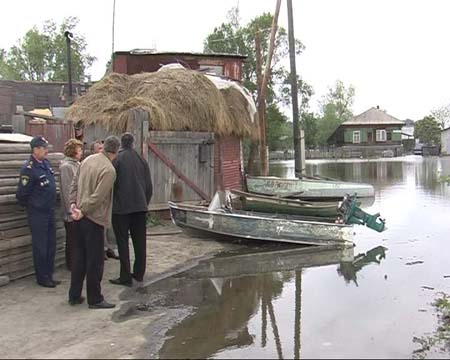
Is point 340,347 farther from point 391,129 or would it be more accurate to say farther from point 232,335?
point 391,129

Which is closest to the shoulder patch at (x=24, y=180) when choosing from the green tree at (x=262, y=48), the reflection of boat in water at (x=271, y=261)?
the reflection of boat in water at (x=271, y=261)

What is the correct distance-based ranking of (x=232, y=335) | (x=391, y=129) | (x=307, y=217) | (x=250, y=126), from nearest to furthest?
(x=232, y=335) < (x=307, y=217) < (x=250, y=126) < (x=391, y=129)

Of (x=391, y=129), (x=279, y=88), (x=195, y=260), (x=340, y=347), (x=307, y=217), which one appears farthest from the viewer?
(x=391, y=129)

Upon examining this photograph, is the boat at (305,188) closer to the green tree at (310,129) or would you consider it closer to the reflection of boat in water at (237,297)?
the reflection of boat in water at (237,297)

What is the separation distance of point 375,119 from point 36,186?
268 feet

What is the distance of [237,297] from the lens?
7.86 metres

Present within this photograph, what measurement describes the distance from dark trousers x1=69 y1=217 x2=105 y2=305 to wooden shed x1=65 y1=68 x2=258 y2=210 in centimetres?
603

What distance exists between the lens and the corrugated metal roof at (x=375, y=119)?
84438 mm

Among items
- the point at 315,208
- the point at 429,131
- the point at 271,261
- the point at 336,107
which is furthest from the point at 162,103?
the point at 336,107

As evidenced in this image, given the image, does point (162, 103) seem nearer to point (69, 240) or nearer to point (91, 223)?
point (69, 240)

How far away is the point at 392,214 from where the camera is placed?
16.9m

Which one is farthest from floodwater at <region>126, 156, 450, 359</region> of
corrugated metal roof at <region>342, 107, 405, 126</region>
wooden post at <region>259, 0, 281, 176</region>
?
corrugated metal roof at <region>342, 107, 405, 126</region>

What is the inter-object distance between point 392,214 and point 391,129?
70122mm

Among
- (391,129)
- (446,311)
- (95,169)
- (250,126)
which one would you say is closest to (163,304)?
(95,169)
